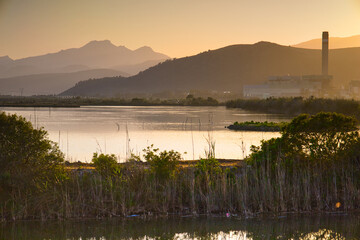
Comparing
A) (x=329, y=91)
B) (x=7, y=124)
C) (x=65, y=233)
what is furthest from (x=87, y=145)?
(x=329, y=91)

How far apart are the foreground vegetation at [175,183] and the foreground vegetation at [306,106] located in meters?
38.6

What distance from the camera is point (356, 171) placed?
1352 centimetres

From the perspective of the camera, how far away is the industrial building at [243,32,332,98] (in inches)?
6526

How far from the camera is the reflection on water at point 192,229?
11.1m

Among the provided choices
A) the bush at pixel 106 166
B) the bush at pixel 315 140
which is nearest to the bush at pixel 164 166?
the bush at pixel 106 166

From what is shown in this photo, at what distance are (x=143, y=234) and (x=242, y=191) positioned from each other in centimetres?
289

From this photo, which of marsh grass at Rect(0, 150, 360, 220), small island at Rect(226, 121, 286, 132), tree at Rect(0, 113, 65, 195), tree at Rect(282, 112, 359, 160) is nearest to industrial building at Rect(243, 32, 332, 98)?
small island at Rect(226, 121, 286, 132)

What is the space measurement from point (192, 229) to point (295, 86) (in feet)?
546

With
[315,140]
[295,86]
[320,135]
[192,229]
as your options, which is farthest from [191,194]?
[295,86]

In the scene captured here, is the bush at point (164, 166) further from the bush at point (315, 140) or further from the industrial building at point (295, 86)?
the industrial building at point (295, 86)

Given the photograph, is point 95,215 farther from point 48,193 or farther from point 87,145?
point 87,145

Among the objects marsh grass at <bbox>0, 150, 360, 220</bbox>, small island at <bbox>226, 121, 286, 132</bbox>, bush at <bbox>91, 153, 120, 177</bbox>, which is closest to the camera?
marsh grass at <bbox>0, 150, 360, 220</bbox>

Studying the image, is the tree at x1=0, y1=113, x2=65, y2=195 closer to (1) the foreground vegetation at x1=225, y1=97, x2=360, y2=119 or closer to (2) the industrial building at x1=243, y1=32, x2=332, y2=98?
(1) the foreground vegetation at x1=225, y1=97, x2=360, y2=119

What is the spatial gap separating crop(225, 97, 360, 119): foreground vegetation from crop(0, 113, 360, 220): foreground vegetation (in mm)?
38621
